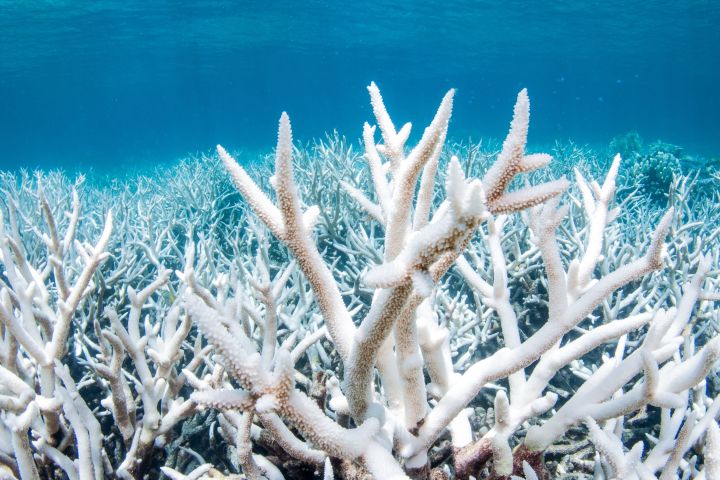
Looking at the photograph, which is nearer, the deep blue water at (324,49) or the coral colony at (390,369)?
the coral colony at (390,369)

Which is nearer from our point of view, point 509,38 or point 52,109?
point 509,38

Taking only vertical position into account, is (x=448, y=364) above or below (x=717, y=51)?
below

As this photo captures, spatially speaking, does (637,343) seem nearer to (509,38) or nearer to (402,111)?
(509,38)

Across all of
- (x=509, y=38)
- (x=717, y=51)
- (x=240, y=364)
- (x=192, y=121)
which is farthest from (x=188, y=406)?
(x=192, y=121)

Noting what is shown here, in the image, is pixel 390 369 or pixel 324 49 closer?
pixel 390 369

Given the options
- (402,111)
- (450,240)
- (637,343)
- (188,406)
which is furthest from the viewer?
(402,111)

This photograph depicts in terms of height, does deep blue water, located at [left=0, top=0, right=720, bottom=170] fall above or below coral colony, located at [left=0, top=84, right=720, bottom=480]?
above

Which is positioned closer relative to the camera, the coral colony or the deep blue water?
the coral colony

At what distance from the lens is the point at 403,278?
985 mm

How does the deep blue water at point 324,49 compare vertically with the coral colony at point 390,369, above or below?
above

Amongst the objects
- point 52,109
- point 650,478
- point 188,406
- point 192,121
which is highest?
point 192,121

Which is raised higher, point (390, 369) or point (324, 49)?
point (324, 49)

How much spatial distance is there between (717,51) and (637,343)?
71.9 meters

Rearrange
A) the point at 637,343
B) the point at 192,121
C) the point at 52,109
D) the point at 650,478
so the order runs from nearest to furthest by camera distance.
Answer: the point at 650,478, the point at 637,343, the point at 52,109, the point at 192,121
